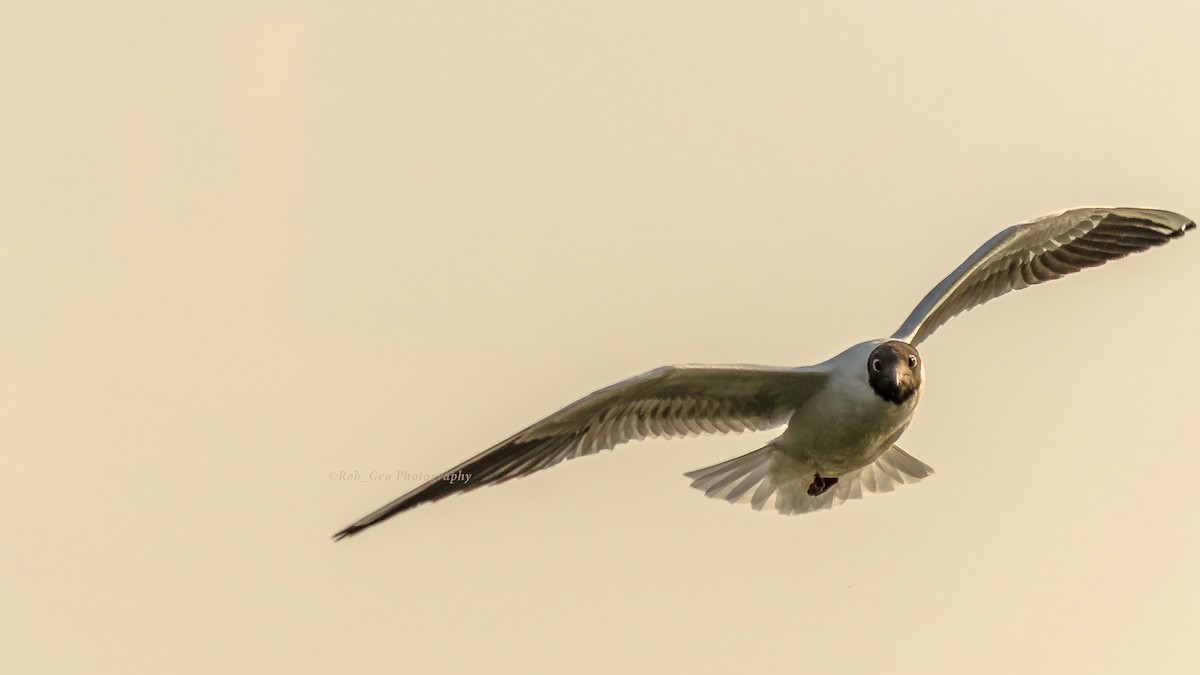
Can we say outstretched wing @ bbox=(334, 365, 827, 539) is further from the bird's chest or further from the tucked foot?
the tucked foot

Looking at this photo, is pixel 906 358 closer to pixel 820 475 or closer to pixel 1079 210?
pixel 820 475

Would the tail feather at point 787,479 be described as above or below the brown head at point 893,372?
below

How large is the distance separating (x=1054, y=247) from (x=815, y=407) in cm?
278

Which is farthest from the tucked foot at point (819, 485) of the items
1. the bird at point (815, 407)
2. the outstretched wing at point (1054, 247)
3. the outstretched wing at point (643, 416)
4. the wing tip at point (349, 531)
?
the wing tip at point (349, 531)

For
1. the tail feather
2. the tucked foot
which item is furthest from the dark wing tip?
the tucked foot

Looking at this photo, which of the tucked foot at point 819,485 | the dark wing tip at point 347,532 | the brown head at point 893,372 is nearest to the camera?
the dark wing tip at point 347,532

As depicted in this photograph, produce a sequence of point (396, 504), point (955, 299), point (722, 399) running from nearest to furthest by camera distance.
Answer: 1. point (396, 504)
2. point (722, 399)
3. point (955, 299)

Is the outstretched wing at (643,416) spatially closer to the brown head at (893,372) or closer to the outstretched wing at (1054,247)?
the brown head at (893,372)

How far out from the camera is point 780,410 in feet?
34.8

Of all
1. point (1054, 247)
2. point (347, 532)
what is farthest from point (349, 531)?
point (1054, 247)

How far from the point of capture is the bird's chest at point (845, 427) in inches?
386

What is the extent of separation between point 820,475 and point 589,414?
189 cm

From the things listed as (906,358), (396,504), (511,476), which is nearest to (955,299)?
(906,358)

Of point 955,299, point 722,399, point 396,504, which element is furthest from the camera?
point 955,299
